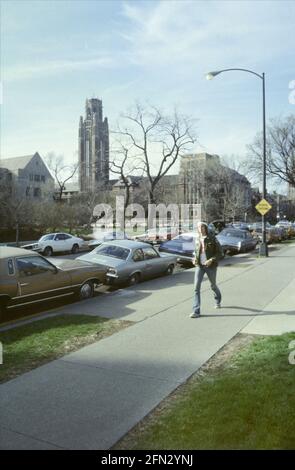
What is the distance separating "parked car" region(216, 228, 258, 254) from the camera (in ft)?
75.5

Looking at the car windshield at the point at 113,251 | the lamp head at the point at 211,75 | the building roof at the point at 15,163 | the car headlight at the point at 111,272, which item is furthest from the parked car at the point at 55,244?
the building roof at the point at 15,163

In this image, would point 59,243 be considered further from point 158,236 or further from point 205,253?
point 205,253

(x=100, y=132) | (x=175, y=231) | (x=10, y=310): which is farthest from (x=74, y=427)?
(x=100, y=132)

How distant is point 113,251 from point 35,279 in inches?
166

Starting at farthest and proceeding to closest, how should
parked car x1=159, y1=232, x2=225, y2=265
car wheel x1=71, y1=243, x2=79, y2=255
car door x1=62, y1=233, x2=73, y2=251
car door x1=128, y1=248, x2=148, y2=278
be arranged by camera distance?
Answer: car wheel x1=71, y1=243, x2=79, y2=255 → car door x1=62, y1=233, x2=73, y2=251 → parked car x1=159, y1=232, x2=225, y2=265 → car door x1=128, y1=248, x2=148, y2=278

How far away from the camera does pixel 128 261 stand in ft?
41.2

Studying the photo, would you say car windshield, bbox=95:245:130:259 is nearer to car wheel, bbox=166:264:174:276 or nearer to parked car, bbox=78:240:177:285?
parked car, bbox=78:240:177:285

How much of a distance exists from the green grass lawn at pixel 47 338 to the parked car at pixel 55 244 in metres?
16.6

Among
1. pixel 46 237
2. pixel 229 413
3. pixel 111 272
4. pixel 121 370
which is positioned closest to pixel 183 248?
pixel 111 272

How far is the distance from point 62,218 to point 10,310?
31025 millimetres

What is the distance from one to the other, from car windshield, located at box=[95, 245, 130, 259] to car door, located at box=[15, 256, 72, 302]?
10.1 ft

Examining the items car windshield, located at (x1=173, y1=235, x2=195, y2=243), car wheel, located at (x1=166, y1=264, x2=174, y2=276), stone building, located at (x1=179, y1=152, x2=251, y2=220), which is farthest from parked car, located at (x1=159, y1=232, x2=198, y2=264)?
stone building, located at (x1=179, y1=152, x2=251, y2=220)
